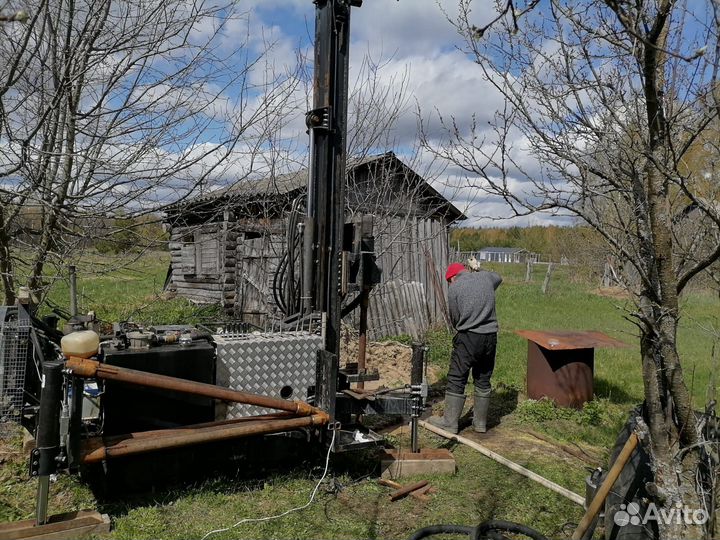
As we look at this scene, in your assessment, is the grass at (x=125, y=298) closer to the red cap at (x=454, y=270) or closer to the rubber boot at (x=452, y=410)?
the red cap at (x=454, y=270)

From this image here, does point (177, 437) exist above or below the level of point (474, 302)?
below

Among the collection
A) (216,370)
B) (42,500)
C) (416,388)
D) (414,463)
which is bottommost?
(414,463)

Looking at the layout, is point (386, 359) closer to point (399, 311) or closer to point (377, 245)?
point (377, 245)

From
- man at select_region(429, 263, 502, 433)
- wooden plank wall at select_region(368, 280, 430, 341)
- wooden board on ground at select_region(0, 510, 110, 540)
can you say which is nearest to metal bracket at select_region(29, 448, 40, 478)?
wooden board on ground at select_region(0, 510, 110, 540)

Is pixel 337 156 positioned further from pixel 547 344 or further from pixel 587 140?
pixel 547 344

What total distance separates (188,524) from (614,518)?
9.31 ft

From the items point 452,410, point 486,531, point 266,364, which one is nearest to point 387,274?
point 452,410

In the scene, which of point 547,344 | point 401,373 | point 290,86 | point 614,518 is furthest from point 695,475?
point 401,373

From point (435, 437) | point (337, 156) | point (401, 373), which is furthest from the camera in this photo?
point (401, 373)

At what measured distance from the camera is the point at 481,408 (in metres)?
6.41

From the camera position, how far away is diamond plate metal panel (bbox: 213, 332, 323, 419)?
14.8 ft

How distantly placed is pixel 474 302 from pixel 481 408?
48.0 inches

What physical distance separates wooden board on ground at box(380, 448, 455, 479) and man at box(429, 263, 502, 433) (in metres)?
1.11

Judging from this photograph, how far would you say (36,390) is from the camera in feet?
13.8
